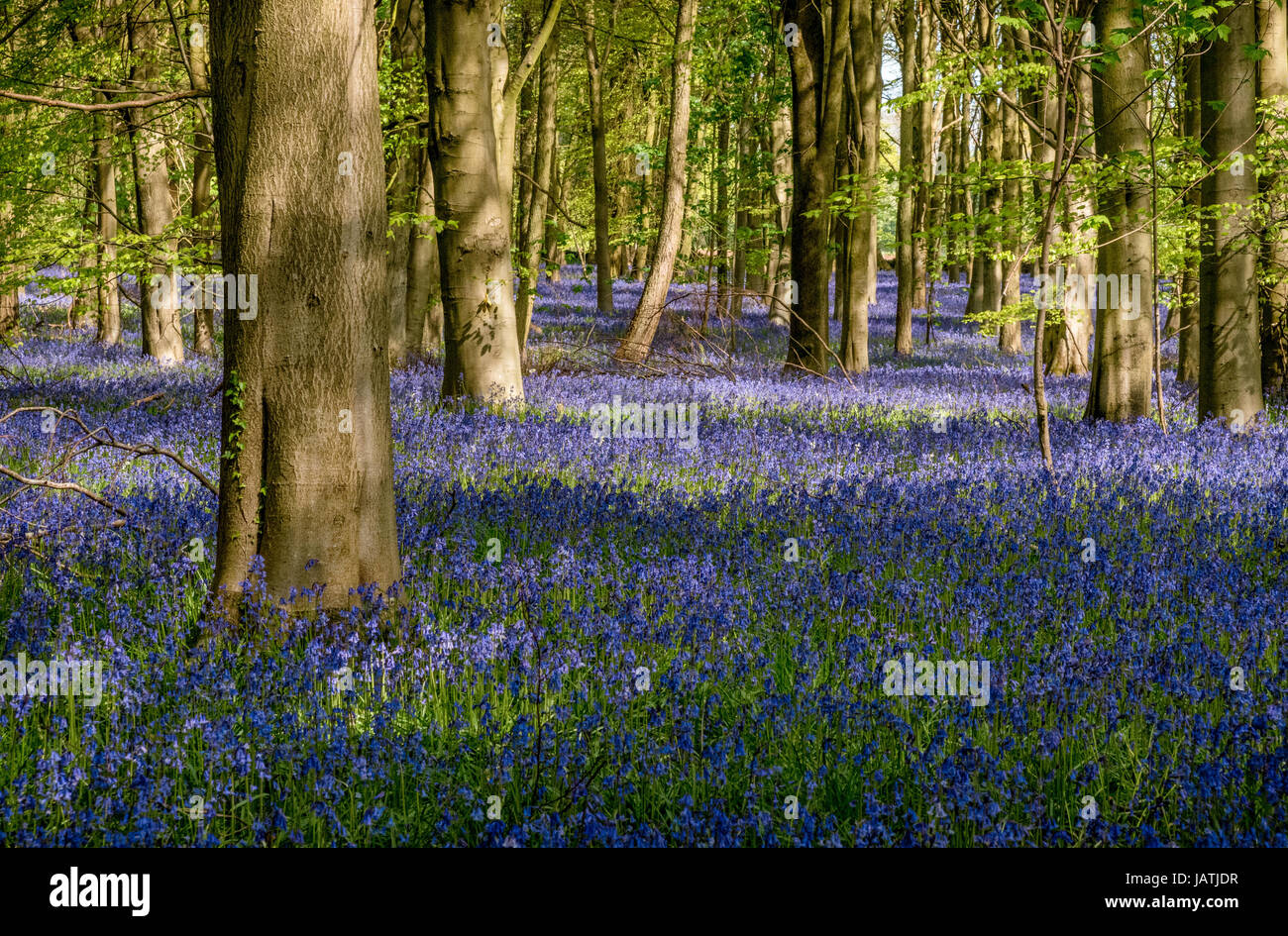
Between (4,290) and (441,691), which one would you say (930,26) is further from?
(441,691)

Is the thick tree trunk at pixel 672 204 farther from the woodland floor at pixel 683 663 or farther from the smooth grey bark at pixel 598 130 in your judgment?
the woodland floor at pixel 683 663

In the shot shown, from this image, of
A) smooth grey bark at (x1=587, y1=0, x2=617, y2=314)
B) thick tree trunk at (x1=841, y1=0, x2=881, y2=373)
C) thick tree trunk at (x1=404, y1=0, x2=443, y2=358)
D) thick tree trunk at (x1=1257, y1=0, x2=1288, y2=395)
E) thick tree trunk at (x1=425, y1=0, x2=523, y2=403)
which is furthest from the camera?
smooth grey bark at (x1=587, y1=0, x2=617, y2=314)

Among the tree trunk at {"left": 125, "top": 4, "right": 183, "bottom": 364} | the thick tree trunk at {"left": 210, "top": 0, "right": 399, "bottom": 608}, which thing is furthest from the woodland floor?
the tree trunk at {"left": 125, "top": 4, "right": 183, "bottom": 364}

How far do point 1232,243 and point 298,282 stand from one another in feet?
30.6

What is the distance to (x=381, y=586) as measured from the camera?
4.28m

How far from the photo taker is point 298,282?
156 inches

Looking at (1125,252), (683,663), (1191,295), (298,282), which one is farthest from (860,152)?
(683,663)

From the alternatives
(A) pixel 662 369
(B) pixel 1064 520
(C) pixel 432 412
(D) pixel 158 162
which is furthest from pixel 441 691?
(D) pixel 158 162

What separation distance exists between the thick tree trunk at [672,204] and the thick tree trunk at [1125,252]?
680cm

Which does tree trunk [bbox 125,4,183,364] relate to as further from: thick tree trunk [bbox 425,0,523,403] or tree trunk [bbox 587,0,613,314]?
tree trunk [bbox 587,0,613,314]

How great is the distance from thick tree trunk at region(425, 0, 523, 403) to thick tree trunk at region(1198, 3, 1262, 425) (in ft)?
22.3

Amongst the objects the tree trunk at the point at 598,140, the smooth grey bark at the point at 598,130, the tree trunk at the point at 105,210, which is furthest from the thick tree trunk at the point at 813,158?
the tree trunk at the point at 105,210

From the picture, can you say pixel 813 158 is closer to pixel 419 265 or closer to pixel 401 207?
pixel 401 207

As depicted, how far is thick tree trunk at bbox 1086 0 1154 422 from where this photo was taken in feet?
31.8
